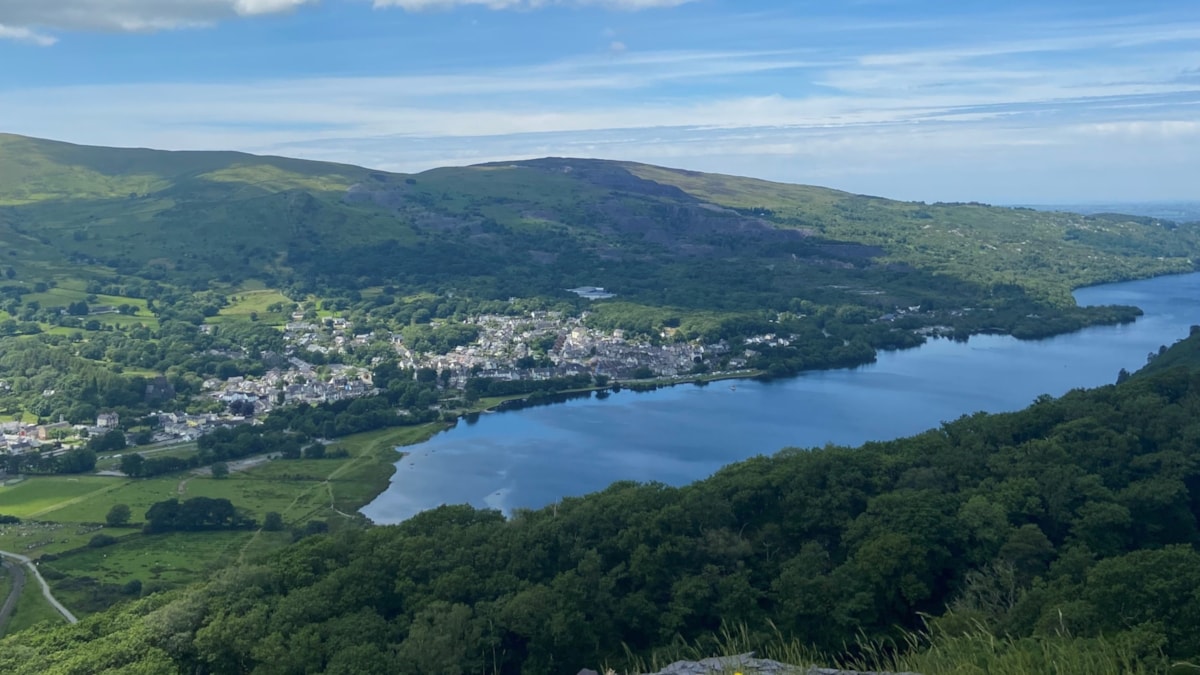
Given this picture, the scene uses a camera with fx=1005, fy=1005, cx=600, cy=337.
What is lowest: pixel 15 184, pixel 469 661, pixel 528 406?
pixel 528 406

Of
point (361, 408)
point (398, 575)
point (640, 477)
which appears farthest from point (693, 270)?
point (398, 575)

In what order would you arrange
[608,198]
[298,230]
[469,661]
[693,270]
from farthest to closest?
[608,198] < [298,230] < [693,270] < [469,661]

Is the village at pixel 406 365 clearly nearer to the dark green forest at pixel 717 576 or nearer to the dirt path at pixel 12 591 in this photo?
the dirt path at pixel 12 591

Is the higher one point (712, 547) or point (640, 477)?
point (712, 547)

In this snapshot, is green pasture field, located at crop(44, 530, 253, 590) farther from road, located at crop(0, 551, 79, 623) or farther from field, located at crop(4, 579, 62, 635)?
field, located at crop(4, 579, 62, 635)

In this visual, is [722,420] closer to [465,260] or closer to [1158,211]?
[465,260]

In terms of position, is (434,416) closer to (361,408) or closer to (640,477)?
(361,408)

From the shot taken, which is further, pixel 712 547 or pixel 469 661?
pixel 712 547
